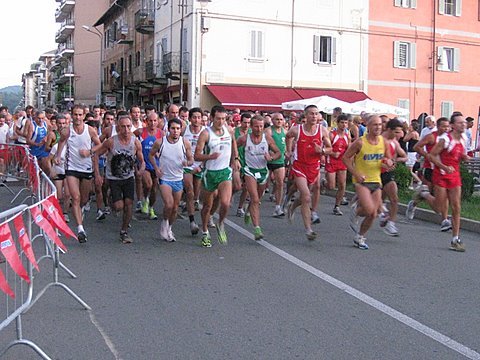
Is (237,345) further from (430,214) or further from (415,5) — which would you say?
(415,5)

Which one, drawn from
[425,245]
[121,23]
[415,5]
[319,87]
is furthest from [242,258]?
[121,23]

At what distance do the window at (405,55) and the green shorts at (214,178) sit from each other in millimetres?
29685

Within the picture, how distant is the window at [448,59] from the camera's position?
38250 mm

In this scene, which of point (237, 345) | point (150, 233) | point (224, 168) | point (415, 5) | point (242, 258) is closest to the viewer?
point (237, 345)

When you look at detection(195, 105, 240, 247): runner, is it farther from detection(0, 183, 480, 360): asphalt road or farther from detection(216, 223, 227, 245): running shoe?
detection(0, 183, 480, 360): asphalt road

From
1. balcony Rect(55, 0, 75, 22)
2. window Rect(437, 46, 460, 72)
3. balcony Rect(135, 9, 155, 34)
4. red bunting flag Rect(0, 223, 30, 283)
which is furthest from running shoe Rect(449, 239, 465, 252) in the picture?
balcony Rect(55, 0, 75, 22)

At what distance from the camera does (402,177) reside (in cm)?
1501

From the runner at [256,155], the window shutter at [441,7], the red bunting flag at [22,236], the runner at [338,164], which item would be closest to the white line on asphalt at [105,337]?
the red bunting flag at [22,236]

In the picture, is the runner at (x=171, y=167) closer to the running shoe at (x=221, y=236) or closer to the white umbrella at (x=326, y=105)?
the running shoe at (x=221, y=236)

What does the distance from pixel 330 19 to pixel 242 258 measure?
28.5 meters

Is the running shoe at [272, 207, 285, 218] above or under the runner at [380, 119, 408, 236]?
under

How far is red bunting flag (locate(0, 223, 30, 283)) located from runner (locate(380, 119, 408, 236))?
20.6 ft

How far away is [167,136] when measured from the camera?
9.70 m

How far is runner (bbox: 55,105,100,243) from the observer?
31.7 ft
